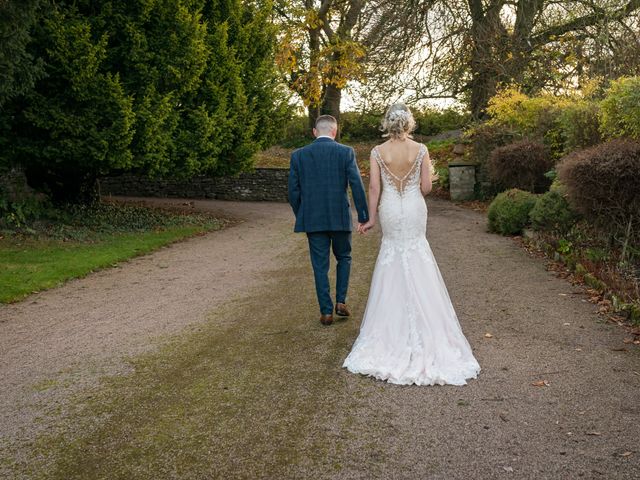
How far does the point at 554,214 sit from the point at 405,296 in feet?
20.5

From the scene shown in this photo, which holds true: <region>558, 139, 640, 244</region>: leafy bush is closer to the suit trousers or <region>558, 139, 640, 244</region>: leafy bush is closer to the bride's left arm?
the bride's left arm

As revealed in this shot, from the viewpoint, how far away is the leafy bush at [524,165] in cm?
1461

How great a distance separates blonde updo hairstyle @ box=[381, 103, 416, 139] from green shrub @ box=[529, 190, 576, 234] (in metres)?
5.93

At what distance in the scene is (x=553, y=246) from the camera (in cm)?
1006

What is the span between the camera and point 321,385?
460 cm

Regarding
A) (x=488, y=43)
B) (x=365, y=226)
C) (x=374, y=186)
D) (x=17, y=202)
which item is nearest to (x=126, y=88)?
(x=17, y=202)

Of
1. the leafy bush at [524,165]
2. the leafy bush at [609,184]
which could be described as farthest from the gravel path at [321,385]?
the leafy bush at [524,165]

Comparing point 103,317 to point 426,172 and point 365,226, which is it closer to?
point 365,226

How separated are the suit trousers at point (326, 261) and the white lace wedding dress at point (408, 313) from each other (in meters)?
0.87

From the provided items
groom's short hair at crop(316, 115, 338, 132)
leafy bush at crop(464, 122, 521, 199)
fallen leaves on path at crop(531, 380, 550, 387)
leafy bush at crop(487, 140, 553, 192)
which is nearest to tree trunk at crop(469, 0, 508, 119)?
leafy bush at crop(464, 122, 521, 199)

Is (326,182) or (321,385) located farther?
(326,182)

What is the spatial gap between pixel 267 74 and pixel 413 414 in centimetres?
1497

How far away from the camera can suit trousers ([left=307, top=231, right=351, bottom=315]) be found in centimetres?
622

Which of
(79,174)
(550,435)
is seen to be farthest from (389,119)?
(79,174)
